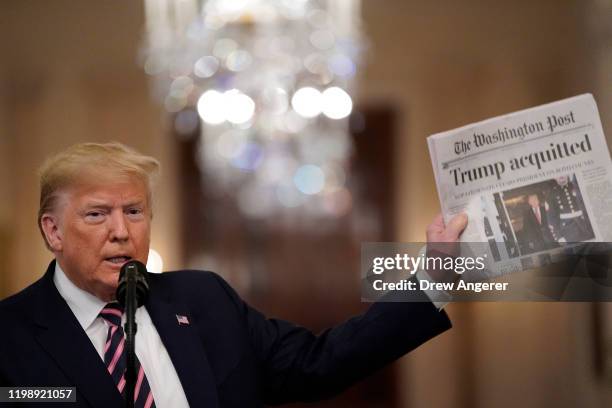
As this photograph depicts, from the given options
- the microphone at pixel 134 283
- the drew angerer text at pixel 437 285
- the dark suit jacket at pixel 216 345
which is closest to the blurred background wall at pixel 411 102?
the drew angerer text at pixel 437 285

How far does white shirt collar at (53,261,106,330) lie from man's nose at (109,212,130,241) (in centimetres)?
14

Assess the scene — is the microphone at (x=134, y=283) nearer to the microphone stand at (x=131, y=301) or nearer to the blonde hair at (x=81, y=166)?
the microphone stand at (x=131, y=301)

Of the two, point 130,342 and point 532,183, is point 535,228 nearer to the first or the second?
point 532,183

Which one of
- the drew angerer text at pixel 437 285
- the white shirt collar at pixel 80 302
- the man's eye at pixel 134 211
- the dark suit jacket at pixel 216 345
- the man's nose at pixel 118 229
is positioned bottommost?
the dark suit jacket at pixel 216 345

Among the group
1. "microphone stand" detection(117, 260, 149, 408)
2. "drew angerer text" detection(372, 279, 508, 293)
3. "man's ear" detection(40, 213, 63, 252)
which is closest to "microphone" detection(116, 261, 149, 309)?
"microphone stand" detection(117, 260, 149, 408)

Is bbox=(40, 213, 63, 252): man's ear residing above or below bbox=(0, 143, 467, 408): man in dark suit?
above

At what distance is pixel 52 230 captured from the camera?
1683 millimetres

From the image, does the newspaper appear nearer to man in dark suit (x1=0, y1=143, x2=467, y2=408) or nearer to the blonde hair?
man in dark suit (x1=0, y1=143, x2=467, y2=408)

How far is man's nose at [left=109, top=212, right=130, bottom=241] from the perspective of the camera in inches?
63.6

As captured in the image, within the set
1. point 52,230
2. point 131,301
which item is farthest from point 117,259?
point 131,301

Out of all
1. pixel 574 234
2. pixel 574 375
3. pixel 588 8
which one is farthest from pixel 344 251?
pixel 574 234

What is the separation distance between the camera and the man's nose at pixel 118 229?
162 centimetres

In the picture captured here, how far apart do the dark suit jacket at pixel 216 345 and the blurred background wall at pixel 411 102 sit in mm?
3480

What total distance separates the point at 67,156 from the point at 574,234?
3.63 ft
